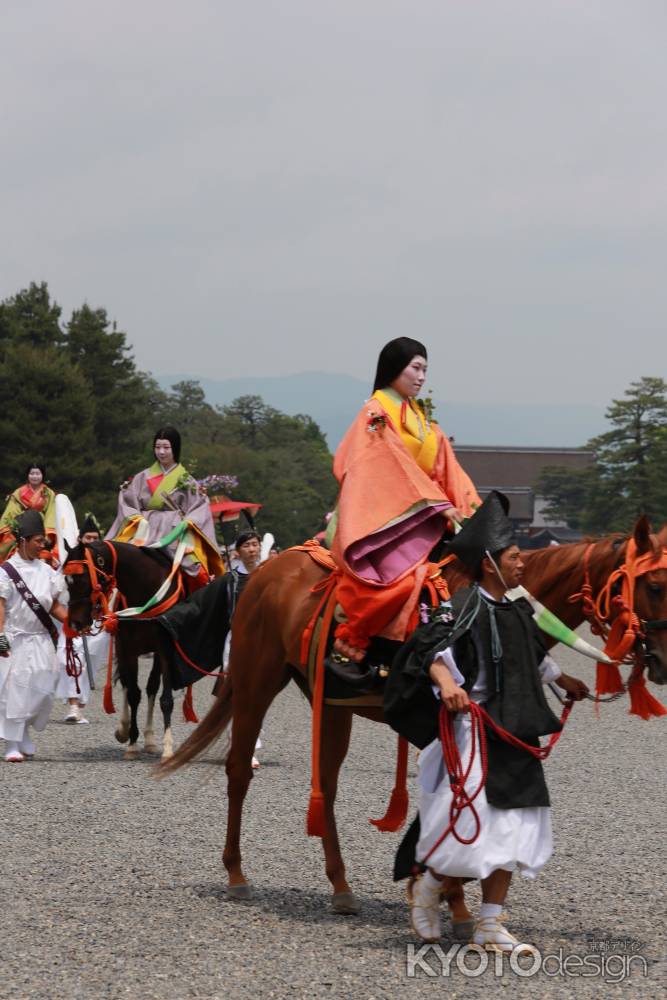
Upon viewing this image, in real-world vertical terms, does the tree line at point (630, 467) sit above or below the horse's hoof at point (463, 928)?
above

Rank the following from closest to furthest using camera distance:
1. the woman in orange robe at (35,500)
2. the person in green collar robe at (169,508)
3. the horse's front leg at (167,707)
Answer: the horse's front leg at (167,707) → the person in green collar robe at (169,508) → the woman in orange robe at (35,500)

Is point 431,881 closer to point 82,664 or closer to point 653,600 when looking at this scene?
point 653,600

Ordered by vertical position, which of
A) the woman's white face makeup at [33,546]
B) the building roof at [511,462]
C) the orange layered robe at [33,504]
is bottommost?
the woman's white face makeup at [33,546]

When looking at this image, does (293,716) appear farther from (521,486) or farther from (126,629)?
(521,486)

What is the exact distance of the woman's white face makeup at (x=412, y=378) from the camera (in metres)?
6.78

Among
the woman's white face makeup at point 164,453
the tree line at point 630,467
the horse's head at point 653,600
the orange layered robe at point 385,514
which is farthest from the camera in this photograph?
the tree line at point 630,467

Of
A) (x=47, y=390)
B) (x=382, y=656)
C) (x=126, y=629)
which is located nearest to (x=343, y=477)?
(x=382, y=656)

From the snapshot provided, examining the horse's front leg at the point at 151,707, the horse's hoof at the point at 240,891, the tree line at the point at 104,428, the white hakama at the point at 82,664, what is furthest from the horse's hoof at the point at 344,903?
the tree line at the point at 104,428

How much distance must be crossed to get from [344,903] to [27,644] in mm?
6783

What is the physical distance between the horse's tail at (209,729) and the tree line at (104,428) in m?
45.9

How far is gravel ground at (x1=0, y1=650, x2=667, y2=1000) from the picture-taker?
541 cm

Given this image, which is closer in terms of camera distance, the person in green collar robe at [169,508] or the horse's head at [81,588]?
the horse's head at [81,588]

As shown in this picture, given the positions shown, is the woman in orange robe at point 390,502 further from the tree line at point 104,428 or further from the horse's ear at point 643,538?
the tree line at point 104,428

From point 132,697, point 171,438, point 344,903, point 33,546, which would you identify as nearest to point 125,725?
point 132,697
